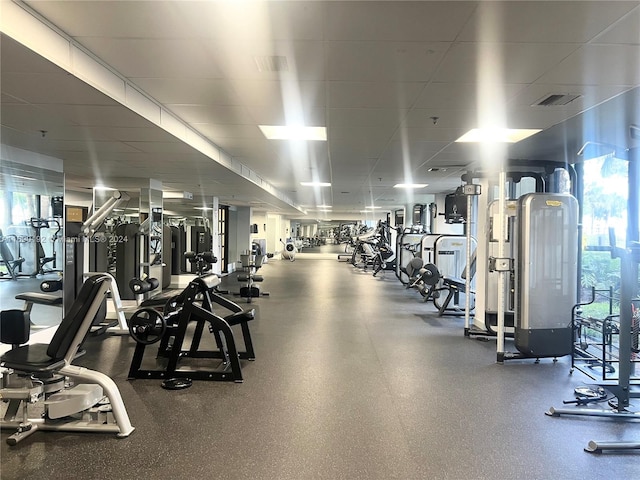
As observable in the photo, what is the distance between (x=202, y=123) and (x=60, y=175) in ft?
9.23

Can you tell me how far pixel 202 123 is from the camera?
171 inches

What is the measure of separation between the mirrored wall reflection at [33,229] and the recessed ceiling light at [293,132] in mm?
3025

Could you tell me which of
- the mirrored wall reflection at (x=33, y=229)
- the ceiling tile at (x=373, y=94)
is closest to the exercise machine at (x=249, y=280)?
the mirrored wall reflection at (x=33, y=229)

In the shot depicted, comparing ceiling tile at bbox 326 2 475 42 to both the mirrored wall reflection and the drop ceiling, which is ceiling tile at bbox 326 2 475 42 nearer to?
the drop ceiling

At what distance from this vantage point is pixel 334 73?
2.86 metres

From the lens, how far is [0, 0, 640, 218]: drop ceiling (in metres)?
2.13

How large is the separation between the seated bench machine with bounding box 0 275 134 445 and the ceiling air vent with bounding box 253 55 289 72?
5.86 ft

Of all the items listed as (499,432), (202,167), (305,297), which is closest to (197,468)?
(499,432)

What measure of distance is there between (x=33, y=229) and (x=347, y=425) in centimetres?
498

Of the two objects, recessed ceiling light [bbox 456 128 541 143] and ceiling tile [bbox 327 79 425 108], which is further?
recessed ceiling light [bbox 456 128 541 143]

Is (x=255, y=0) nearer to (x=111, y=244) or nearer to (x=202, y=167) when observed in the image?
(x=202, y=167)

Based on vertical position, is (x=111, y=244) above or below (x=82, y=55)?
below

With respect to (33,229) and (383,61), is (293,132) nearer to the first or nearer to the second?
(383,61)

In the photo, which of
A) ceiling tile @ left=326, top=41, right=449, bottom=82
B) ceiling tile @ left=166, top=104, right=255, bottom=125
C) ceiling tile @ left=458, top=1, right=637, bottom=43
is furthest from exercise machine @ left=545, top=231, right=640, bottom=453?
ceiling tile @ left=166, top=104, right=255, bottom=125
